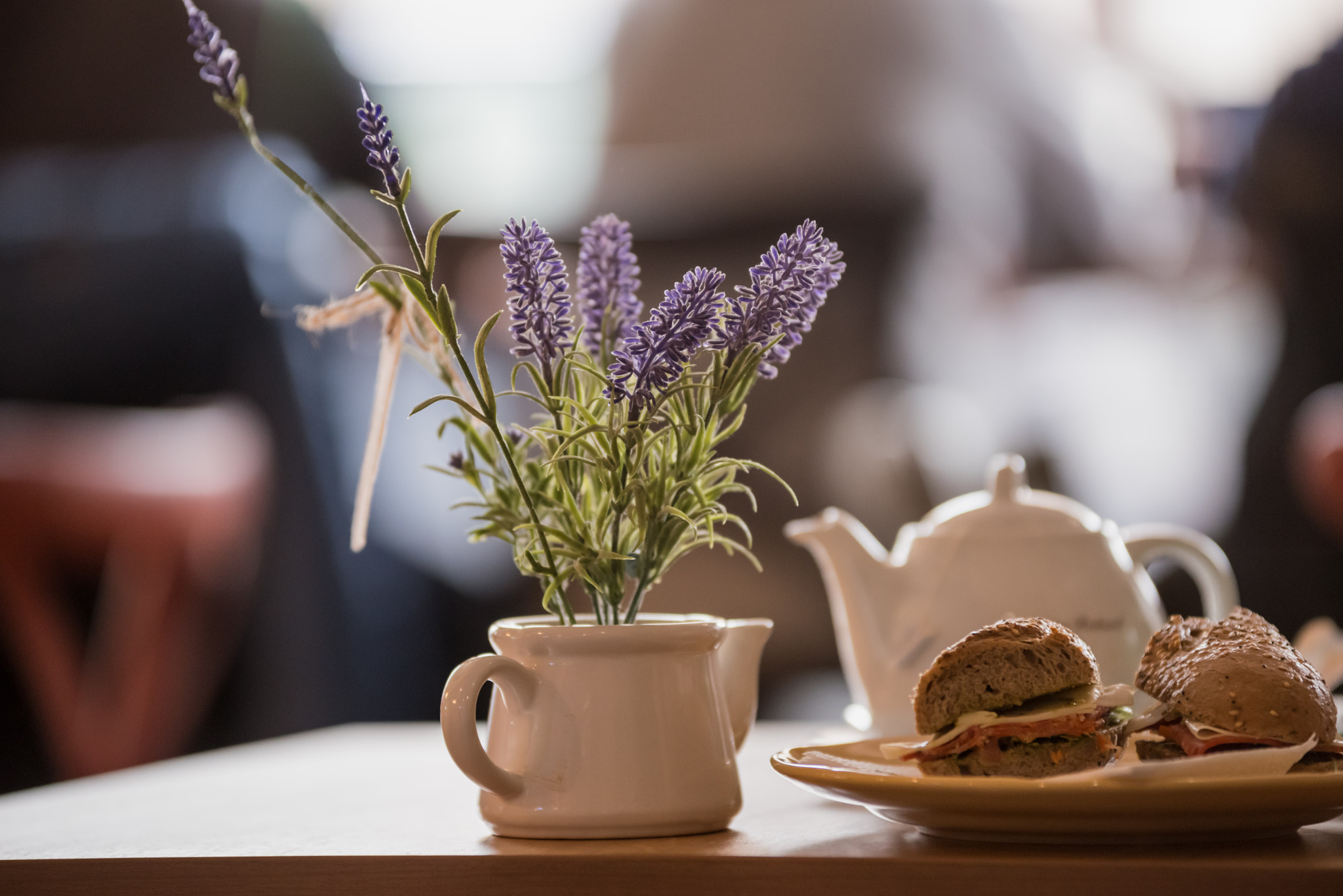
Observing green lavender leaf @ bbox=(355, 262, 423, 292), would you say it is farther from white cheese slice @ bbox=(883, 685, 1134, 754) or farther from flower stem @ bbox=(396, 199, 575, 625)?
white cheese slice @ bbox=(883, 685, 1134, 754)

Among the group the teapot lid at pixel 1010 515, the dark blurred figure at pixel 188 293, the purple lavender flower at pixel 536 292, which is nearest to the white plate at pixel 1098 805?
the purple lavender flower at pixel 536 292

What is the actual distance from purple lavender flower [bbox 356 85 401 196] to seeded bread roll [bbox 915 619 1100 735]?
339 millimetres

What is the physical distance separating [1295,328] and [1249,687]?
9.47 feet

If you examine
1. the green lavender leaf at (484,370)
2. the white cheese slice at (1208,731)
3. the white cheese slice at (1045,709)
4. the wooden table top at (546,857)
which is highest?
the green lavender leaf at (484,370)

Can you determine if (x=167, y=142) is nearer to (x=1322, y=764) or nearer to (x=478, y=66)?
(x=478, y=66)

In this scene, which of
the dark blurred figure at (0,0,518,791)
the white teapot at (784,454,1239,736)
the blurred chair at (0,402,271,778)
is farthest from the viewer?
the dark blurred figure at (0,0,518,791)

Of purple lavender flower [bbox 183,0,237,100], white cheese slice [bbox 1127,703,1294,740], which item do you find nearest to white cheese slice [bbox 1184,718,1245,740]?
white cheese slice [bbox 1127,703,1294,740]

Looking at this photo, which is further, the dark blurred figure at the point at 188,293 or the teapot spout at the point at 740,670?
the dark blurred figure at the point at 188,293

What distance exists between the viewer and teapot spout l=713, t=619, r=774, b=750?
71 centimetres

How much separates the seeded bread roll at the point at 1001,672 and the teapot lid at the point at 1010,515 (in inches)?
11.2

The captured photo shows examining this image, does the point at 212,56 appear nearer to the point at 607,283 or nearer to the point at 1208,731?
the point at 607,283

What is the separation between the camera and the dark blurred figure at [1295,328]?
2.96m

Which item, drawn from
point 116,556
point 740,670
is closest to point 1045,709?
point 740,670

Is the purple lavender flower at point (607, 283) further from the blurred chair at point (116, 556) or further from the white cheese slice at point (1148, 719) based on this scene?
the blurred chair at point (116, 556)
